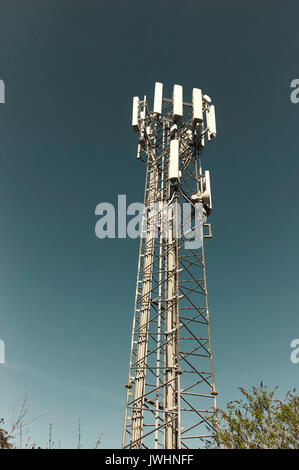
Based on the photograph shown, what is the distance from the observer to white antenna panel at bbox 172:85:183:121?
781 inches

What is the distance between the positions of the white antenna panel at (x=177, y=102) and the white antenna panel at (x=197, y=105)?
82 cm

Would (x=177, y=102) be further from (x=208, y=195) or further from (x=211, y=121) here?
(x=208, y=195)

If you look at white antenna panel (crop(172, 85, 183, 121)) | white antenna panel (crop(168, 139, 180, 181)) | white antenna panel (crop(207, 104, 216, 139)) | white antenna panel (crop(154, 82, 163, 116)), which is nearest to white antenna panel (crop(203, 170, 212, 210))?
white antenna panel (crop(168, 139, 180, 181))

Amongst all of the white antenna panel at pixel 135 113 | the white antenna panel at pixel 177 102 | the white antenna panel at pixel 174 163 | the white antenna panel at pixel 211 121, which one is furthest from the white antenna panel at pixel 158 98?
the white antenna panel at pixel 211 121

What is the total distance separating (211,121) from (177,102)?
8.59 ft

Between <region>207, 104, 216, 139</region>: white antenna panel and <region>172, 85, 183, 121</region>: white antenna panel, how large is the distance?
2153 mm

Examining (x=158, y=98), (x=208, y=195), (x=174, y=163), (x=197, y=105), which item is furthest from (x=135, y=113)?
(x=208, y=195)

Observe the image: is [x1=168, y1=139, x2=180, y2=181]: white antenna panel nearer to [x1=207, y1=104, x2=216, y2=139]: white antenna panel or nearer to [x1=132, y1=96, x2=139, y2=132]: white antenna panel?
[x1=207, y1=104, x2=216, y2=139]: white antenna panel

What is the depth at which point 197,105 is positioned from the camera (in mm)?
20000

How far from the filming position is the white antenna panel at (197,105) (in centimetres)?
1953

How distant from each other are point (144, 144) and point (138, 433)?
17161 millimetres

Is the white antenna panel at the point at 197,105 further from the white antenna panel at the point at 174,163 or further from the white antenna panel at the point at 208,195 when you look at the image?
the white antenna panel at the point at 208,195
